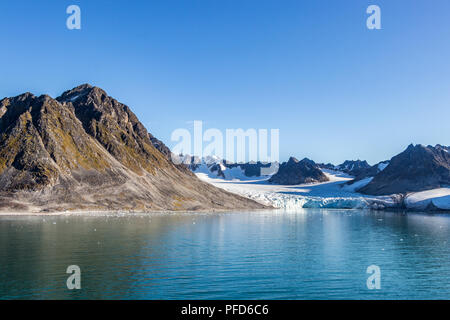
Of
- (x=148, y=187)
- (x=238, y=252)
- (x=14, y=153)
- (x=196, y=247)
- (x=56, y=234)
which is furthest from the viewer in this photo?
(x=148, y=187)

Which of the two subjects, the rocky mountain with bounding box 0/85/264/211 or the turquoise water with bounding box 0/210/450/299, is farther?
the rocky mountain with bounding box 0/85/264/211

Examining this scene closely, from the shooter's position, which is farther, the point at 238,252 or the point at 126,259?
the point at 238,252

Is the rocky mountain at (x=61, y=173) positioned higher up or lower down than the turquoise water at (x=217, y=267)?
higher up

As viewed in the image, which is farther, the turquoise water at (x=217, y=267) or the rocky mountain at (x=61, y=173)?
the rocky mountain at (x=61, y=173)

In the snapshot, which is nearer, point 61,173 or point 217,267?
point 217,267

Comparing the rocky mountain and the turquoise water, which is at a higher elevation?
the rocky mountain

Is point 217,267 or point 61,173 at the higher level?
point 61,173
